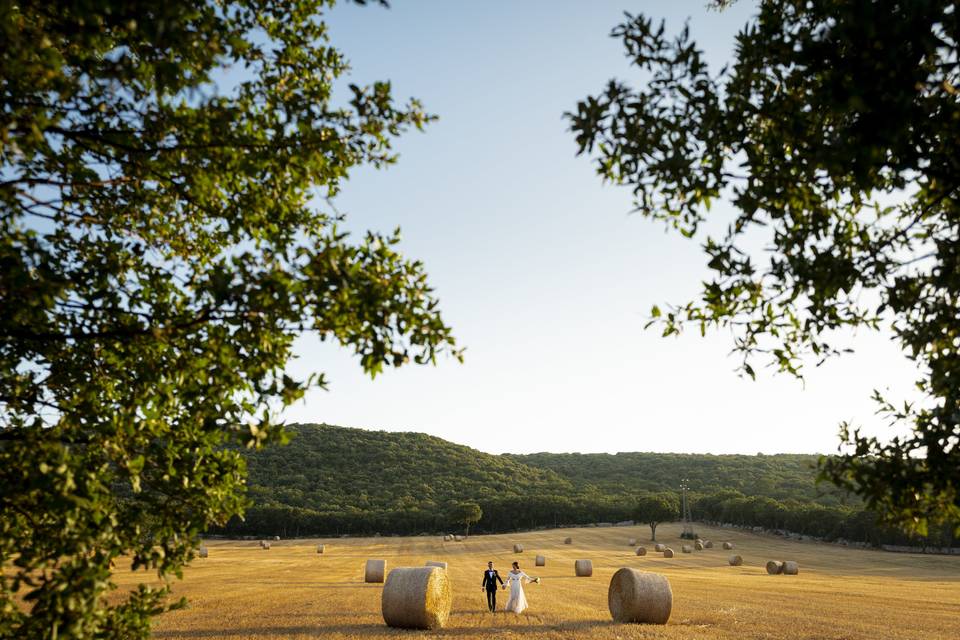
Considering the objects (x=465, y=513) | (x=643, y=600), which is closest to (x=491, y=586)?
(x=643, y=600)

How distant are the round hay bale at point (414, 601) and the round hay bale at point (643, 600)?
249 inches

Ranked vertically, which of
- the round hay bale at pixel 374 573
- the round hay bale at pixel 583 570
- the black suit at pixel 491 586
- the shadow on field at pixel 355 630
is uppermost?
the black suit at pixel 491 586

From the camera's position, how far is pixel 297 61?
26.1 ft

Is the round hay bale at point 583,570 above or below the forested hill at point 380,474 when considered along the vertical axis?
below

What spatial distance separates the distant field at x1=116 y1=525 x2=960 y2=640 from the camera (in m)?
19.2

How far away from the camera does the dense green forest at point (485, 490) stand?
309 ft

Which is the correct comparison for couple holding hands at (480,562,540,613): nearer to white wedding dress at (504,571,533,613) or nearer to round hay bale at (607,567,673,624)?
white wedding dress at (504,571,533,613)

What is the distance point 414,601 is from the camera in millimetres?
20031

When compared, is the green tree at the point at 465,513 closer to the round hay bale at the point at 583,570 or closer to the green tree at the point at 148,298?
the round hay bale at the point at 583,570

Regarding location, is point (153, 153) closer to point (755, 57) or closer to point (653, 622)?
point (755, 57)

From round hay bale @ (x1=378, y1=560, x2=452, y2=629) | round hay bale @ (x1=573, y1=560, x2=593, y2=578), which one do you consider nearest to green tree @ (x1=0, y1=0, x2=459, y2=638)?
round hay bale @ (x1=378, y1=560, x2=452, y2=629)

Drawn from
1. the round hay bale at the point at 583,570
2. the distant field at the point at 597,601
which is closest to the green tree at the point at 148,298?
the distant field at the point at 597,601

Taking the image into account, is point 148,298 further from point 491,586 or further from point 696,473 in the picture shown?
point 696,473

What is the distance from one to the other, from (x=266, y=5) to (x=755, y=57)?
570 centimetres
